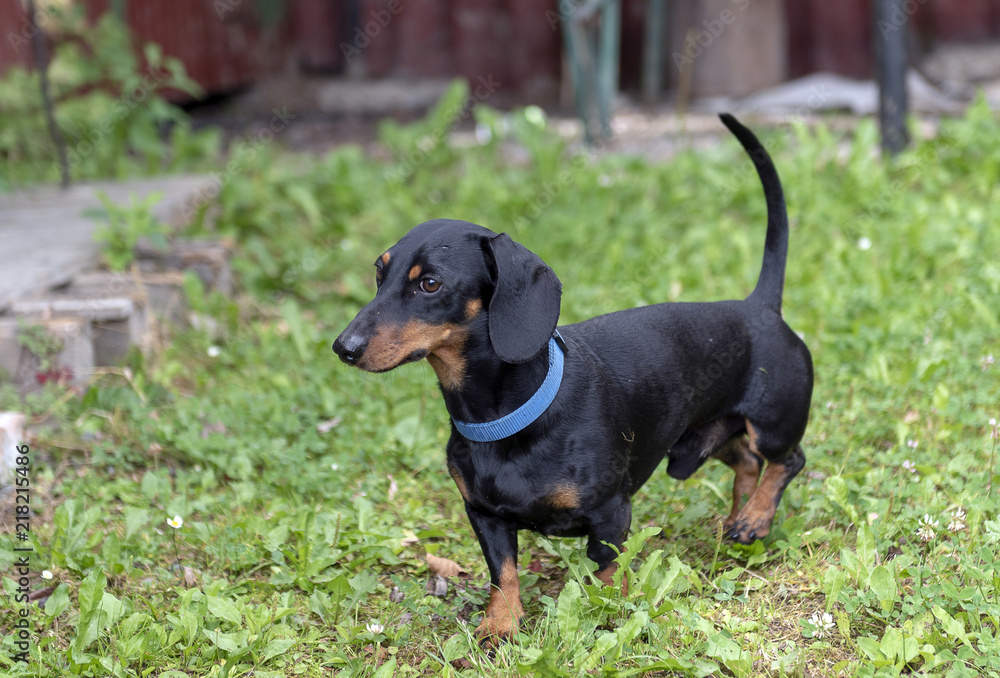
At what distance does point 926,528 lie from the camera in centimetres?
268

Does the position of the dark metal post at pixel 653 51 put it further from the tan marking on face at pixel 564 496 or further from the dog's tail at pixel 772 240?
the tan marking on face at pixel 564 496

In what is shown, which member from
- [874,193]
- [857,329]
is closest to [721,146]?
[874,193]

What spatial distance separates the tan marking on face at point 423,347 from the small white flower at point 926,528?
1.38 m

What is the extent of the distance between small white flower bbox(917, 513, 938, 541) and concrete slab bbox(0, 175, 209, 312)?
3.28m

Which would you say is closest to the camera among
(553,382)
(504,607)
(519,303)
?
(519,303)

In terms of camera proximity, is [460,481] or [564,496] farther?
[460,481]

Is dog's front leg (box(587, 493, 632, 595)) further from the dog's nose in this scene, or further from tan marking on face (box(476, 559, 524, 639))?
the dog's nose

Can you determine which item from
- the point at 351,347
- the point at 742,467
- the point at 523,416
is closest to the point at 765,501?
the point at 742,467

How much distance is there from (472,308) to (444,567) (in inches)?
38.0

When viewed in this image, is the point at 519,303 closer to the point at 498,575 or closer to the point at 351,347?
the point at 351,347

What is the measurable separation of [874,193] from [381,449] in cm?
341

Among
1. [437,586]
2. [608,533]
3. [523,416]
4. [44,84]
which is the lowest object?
[437,586]

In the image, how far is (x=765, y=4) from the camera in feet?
26.0

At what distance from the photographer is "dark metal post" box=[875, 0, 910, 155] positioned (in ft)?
18.1
